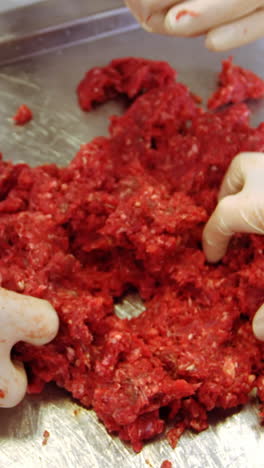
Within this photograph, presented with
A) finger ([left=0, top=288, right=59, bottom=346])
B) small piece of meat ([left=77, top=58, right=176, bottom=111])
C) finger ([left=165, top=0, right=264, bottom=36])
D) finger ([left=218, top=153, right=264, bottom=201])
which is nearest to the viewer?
finger ([left=0, top=288, right=59, bottom=346])

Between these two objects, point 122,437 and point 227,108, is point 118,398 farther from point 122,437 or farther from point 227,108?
point 227,108

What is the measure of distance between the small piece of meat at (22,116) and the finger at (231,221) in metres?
1.38

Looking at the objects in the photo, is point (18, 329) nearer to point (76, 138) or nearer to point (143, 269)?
point (143, 269)

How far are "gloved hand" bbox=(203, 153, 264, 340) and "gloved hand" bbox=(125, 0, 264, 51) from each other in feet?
1.83

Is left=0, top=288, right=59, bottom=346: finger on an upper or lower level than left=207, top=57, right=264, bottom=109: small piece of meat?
lower

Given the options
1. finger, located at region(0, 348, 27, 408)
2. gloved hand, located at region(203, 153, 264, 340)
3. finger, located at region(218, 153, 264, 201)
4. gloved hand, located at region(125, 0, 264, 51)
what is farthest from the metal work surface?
gloved hand, located at region(125, 0, 264, 51)

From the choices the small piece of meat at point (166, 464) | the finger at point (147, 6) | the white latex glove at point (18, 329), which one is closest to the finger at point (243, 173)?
the finger at point (147, 6)

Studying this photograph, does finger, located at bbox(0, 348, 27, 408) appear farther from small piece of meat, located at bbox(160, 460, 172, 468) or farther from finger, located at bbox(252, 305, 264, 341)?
finger, located at bbox(252, 305, 264, 341)

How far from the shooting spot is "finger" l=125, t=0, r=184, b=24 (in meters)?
2.31

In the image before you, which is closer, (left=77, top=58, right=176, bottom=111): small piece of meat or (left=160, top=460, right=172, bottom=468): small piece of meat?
(left=160, top=460, right=172, bottom=468): small piece of meat

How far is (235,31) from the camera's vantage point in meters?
2.42

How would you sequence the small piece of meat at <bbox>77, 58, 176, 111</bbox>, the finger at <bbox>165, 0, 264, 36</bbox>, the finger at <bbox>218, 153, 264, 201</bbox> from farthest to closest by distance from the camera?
the small piece of meat at <bbox>77, 58, 176, 111</bbox>, the finger at <bbox>218, 153, 264, 201</bbox>, the finger at <bbox>165, 0, 264, 36</bbox>

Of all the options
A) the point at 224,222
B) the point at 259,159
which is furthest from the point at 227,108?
the point at 224,222

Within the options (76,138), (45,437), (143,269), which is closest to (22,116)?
(76,138)
